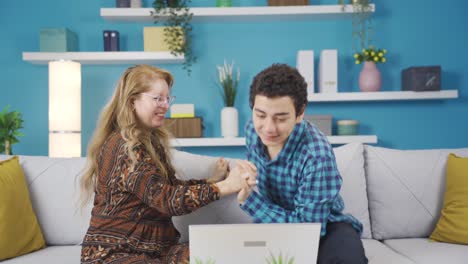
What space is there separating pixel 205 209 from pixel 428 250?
0.87 m

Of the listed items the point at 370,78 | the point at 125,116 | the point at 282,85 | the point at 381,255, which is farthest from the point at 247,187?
the point at 370,78

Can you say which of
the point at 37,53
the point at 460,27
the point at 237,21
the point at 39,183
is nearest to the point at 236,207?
the point at 39,183

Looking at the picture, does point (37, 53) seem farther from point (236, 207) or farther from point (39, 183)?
point (236, 207)

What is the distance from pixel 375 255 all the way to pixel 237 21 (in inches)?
82.9

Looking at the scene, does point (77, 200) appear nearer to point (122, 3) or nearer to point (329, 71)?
point (122, 3)

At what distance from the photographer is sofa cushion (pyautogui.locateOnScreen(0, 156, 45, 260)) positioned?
159cm

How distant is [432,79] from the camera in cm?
300

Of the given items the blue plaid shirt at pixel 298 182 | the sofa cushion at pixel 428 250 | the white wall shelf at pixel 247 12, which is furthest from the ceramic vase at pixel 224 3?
the sofa cushion at pixel 428 250

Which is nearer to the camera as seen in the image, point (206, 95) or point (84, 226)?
point (84, 226)

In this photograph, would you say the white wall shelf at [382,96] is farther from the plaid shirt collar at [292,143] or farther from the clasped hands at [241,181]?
the clasped hands at [241,181]

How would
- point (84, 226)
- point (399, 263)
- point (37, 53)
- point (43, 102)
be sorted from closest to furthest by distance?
point (399, 263) < point (84, 226) < point (37, 53) < point (43, 102)

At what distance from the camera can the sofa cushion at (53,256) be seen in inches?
61.3

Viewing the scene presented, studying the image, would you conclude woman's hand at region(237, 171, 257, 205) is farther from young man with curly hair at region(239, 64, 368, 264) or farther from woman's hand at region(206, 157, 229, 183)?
woman's hand at region(206, 157, 229, 183)

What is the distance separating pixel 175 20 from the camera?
303 centimetres
